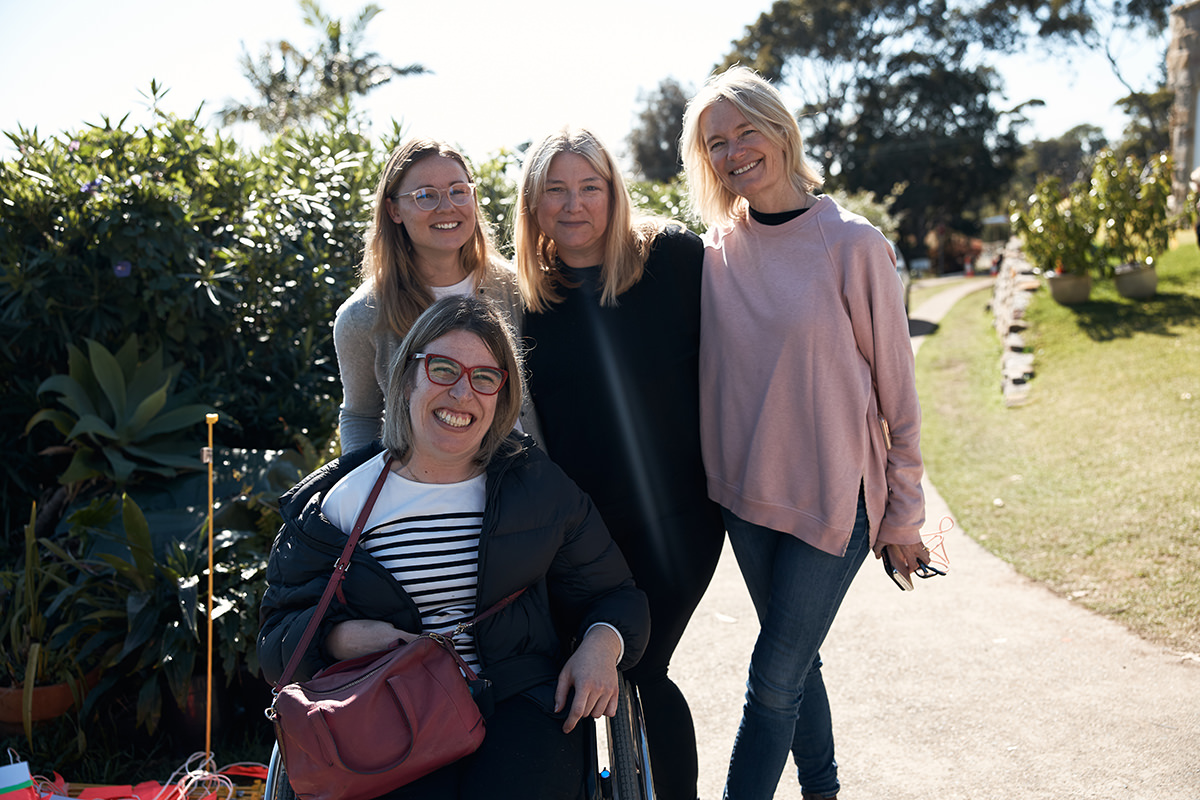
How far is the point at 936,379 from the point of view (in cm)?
1079

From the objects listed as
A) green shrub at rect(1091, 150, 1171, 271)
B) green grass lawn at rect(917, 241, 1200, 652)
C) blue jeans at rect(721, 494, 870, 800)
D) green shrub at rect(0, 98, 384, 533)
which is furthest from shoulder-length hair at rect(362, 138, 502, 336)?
green shrub at rect(1091, 150, 1171, 271)

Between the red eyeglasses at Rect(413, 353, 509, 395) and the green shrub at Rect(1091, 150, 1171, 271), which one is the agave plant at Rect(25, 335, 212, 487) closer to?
the red eyeglasses at Rect(413, 353, 509, 395)

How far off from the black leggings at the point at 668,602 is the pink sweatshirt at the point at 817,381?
148 mm

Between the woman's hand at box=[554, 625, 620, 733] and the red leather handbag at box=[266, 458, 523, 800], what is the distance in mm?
204

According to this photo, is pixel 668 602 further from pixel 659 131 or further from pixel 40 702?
pixel 659 131

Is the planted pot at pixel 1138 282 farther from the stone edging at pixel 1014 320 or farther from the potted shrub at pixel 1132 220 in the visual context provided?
the stone edging at pixel 1014 320

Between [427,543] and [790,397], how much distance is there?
0.97 metres

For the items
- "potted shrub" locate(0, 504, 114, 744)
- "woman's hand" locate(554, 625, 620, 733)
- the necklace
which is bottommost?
"potted shrub" locate(0, 504, 114, 744)

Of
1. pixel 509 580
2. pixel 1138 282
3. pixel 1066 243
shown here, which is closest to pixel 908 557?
pixel 509 580

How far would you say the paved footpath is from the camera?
287 centimetres

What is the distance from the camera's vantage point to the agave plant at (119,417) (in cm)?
395

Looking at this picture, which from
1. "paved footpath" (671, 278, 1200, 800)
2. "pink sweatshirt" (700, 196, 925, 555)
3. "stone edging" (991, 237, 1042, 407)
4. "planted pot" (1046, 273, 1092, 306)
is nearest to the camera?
"pink sweatshirt" (700, 196, 925, 555)

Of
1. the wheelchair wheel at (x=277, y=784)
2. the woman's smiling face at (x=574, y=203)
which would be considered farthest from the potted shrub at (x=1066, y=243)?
the wheelchair wheel at (x=277, y=784)

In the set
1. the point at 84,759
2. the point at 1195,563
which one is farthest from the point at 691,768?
Result: the point at 1195,563
